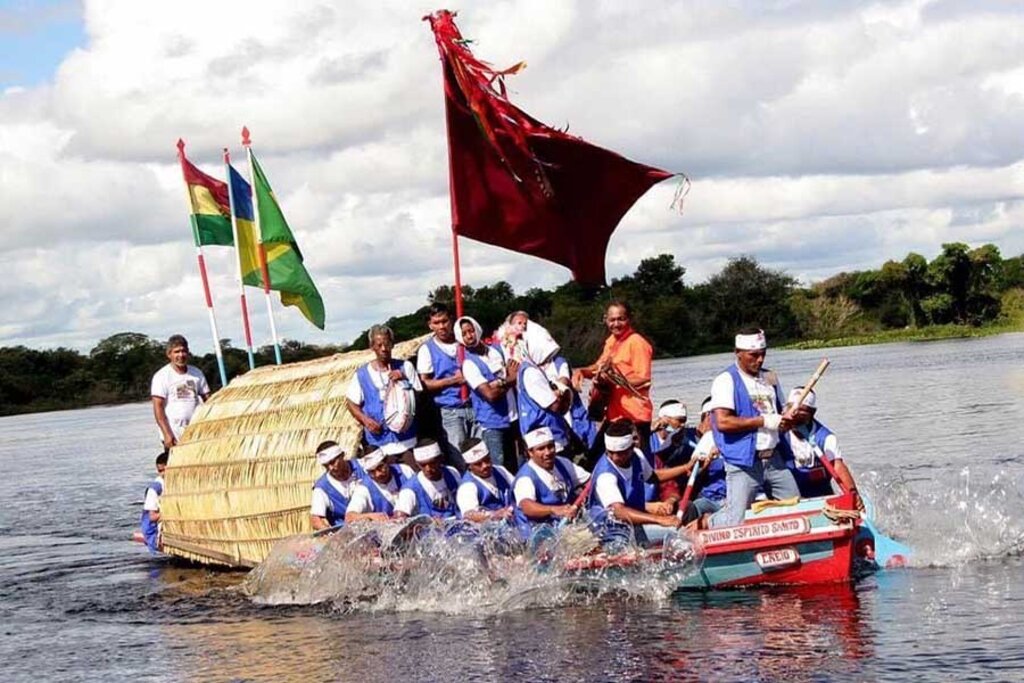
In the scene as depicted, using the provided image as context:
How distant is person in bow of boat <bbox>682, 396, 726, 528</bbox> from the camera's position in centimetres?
1277

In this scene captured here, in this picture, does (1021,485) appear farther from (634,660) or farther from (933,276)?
(933,276)

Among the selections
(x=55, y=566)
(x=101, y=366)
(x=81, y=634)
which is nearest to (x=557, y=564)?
(x=81, y=634)

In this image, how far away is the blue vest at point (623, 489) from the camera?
40.5ft

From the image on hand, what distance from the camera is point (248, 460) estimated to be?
53.7ft

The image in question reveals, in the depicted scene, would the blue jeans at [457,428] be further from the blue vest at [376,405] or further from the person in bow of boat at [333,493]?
the person in bow of boat at [333,493]

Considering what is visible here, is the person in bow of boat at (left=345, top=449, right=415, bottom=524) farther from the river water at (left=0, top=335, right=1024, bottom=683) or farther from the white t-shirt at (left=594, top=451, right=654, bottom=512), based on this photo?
the white t-shirt at (left=594, top=451, right=654, bottom=512)

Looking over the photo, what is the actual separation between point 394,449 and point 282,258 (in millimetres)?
5037

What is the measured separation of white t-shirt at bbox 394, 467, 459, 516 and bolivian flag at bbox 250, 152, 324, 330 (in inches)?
211

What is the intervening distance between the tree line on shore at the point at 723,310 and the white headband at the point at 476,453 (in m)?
43.4

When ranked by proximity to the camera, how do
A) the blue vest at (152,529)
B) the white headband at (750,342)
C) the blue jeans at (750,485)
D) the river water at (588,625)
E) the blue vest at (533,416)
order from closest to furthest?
1. the river water at (588,625)
2. the white headband at (750,342)
3. the blue jeans at (750,485)
4. the blue vest at (533,416)
5. the blue vest at (152,529)

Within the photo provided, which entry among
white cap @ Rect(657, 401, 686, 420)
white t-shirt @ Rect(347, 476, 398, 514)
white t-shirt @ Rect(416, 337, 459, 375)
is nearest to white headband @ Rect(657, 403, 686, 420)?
white cap @ Rect(657, 401, 686, 420)

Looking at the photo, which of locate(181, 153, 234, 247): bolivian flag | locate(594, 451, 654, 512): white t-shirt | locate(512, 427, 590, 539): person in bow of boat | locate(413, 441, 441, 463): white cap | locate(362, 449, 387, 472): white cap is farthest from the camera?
locate(181, 153, 234, 247): bolivian flag

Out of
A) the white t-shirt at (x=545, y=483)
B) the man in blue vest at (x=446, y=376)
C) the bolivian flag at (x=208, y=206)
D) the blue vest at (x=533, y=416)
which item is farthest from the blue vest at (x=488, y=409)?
the bolivian flag at (x=208, y=206)

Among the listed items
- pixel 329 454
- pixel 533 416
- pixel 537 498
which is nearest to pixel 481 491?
pixel 537 498
